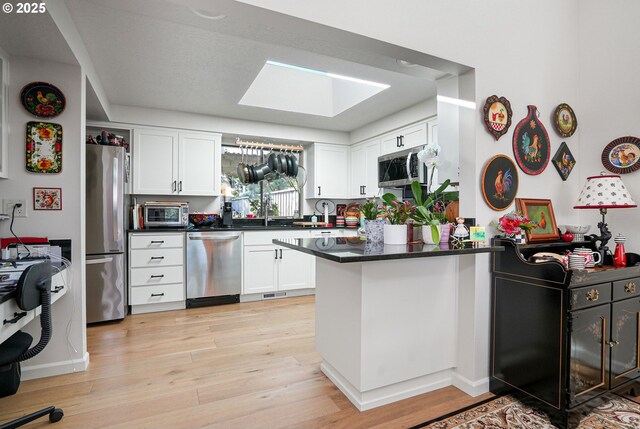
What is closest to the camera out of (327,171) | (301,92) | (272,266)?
(301,92)

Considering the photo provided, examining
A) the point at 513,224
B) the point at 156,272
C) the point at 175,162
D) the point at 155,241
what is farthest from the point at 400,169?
the point at 156,272

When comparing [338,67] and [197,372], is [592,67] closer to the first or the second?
[338,67]

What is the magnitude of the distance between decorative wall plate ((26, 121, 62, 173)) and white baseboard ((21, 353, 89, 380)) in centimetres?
134

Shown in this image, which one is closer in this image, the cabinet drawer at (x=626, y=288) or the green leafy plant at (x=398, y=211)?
the cabinet drawer at (x=626, y=288)

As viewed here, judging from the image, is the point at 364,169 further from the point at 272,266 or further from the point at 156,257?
the point at 156,257

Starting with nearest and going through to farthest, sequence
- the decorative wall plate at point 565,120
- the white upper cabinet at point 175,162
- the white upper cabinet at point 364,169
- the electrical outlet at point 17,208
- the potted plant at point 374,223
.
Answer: the potted plant at point 374,223, the electrical outlet at point 17,208, the decorative wall plate at point 565,120, the white upper cabinet at point 175,162, the white upper cabinet at point 364,169

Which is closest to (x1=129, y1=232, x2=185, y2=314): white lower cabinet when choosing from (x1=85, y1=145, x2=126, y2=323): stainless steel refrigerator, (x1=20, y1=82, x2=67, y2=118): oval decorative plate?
(x1=85, y1=145, x2=126, y2=323): stainless steel refrigerator

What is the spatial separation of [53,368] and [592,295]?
3414 mm

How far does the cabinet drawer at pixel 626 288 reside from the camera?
1.89 m

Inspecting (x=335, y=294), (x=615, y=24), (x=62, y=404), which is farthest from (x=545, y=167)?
(x=62, y=404)

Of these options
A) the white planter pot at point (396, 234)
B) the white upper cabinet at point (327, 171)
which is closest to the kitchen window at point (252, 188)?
the white upper cabinet at point (327, 171)

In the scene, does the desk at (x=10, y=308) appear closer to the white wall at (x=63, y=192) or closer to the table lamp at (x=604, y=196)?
the white wall at (x=63, y=192)

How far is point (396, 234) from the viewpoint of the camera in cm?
195

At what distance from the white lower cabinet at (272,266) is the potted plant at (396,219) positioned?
7.88 ft
